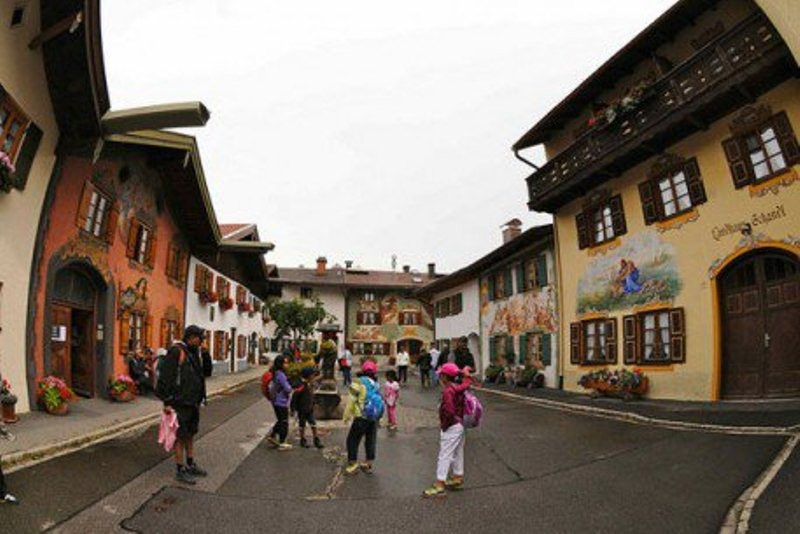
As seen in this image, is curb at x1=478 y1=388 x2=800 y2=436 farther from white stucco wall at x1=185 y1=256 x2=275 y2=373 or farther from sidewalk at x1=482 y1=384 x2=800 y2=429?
white stucco wall at x1=185 y1=256 x2=275 y2=373

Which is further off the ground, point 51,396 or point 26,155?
point 26,155

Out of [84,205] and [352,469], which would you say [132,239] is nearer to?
[84,205]

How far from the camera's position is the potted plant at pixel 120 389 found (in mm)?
14523

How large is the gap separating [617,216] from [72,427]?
540 inches

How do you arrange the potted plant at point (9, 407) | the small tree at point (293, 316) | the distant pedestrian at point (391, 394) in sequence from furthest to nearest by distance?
1. the small tree at point (293, 316)
2. the distant pedestrian at point (391, 394)
3. the potted plant at point (9, 407)

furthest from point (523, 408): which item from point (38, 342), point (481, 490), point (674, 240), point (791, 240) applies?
point (38, 342)

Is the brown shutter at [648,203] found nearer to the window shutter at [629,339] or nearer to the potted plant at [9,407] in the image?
the window shutter at [629,339]

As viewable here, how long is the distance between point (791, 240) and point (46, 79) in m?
14.4

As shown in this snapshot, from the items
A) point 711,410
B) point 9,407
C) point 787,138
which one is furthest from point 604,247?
point 9,407

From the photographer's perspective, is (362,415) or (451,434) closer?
(451,434)

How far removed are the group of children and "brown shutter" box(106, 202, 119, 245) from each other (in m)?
7.98

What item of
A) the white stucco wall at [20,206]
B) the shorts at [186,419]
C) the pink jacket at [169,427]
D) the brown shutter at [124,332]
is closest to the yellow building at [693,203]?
the shorts at [186,419]

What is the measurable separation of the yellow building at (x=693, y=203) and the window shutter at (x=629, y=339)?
45mm

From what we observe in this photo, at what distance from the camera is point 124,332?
53.3 feet
